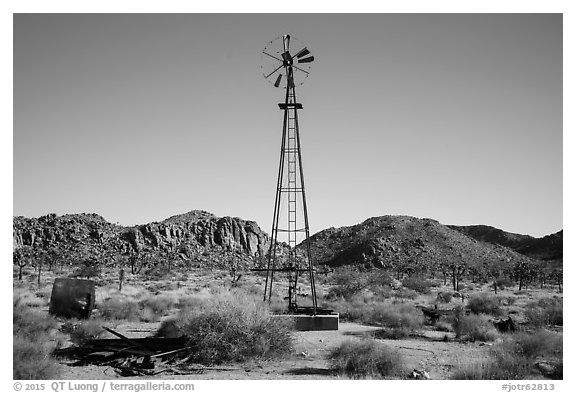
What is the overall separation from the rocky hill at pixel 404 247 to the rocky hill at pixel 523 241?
15.2 ft

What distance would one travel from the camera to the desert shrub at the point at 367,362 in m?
11.4

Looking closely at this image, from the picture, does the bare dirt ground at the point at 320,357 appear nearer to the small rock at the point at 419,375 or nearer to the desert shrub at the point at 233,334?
the small rock at the point at 419,375

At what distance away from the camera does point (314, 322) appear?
54.5 feet

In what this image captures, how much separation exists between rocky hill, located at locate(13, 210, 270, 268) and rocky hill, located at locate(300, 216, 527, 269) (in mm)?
17068

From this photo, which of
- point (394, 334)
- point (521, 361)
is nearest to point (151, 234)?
point (394, 334)

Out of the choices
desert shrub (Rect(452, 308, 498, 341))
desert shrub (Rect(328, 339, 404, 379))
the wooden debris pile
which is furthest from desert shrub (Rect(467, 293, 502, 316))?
the wooden debris pile

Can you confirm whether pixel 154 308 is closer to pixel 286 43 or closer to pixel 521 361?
pixel 286 43

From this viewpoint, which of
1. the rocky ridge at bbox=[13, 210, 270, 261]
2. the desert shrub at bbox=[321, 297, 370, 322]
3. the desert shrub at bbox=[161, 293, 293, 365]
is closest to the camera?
the desert shrub at bbox=[161, 293, 293, 365]

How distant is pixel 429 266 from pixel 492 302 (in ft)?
147

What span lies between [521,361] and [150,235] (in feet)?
302

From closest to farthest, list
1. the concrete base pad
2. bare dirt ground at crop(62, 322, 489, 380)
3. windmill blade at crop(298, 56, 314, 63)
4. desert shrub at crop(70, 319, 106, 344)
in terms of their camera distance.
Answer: bare dirt ground at crop(62, 322, 489, 380) < desert shrub at crop(70, 319, 106, 344) < the concrete base pad < windmill blade at crop(298, 56, 314, 63)

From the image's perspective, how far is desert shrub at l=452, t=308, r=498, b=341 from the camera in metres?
16.8

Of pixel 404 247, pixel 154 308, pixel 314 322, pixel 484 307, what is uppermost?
pixel 404 247

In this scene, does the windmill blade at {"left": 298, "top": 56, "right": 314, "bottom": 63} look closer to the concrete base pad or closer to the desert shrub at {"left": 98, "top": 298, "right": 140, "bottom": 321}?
the concrete base pad
